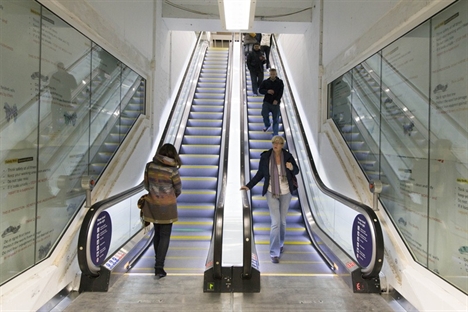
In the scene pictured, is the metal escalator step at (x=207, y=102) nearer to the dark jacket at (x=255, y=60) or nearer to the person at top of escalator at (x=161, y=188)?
the dark jacket at (x=255, y=60)

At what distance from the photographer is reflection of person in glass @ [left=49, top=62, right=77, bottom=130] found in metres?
2.73

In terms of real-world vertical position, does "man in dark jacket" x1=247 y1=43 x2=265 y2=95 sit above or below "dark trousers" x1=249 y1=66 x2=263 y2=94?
above

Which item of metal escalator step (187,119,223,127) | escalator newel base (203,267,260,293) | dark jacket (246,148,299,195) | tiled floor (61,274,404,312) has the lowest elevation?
tiled floor (61,274,404,312)

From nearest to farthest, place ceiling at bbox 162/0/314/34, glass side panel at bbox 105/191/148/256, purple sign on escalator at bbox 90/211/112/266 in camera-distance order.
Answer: purple sign on escalator at bbox 90/211/112/266
glass side panel at bbox 105/191/148/256
ceiling at bbox 162/0/314/34

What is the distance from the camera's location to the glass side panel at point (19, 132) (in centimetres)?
211

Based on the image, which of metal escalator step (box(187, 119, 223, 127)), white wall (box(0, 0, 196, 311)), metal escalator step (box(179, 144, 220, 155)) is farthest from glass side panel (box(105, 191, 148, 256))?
metal escalator step (box(187, 119, 223, 127))

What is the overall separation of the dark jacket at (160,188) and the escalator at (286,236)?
4.27 ft

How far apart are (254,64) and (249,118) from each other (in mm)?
1612

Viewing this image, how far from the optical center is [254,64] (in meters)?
8.28

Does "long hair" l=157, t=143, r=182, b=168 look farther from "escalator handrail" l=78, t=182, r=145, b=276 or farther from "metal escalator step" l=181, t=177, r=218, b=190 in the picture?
"metal escalator step" l=181, t=177, r=218, b=190

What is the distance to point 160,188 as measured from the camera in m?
3.12

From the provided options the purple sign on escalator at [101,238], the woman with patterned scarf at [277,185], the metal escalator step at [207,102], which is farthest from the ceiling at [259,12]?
the purple sign on escalator at [101,238]

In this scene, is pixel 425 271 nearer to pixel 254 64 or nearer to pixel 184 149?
pixel 184 149

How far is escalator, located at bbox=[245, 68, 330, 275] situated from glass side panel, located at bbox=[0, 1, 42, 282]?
2.33 m
